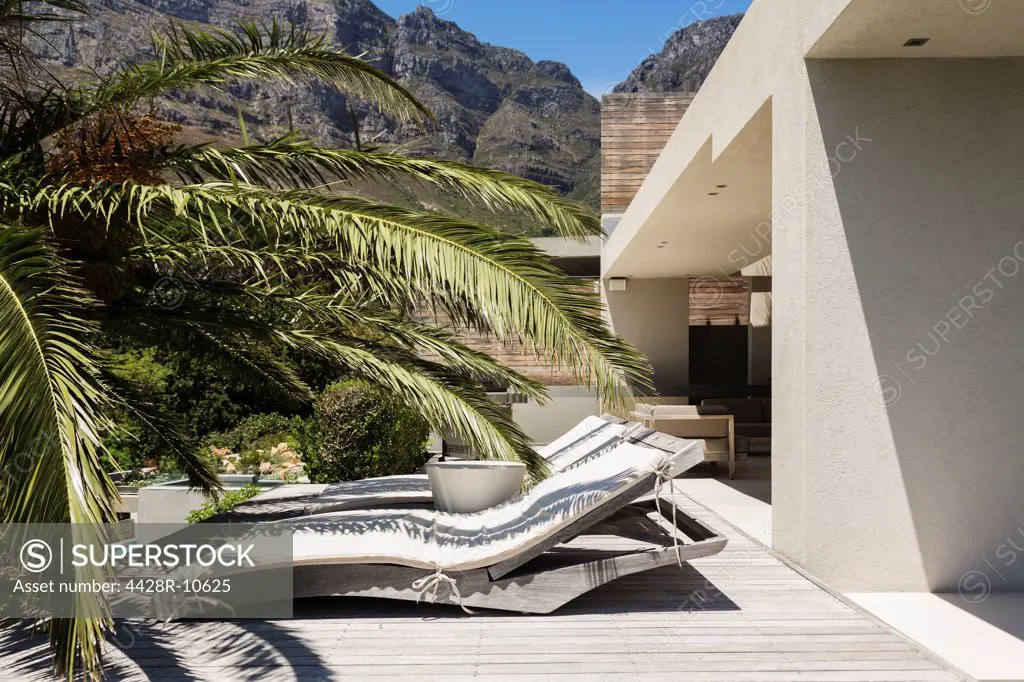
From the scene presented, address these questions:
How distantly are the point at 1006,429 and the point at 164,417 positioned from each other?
4.68 meters

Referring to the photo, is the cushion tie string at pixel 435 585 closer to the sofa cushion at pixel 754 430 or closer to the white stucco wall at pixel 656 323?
the sofa cushion at pixel 754 430

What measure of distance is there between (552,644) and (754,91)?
11.8 ft

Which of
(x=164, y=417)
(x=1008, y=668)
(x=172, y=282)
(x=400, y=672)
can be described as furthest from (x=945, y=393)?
(x=164, y=417)

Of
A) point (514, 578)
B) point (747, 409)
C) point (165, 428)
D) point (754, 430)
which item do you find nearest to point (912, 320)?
point (514, 578)

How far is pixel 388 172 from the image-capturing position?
4.51 metres

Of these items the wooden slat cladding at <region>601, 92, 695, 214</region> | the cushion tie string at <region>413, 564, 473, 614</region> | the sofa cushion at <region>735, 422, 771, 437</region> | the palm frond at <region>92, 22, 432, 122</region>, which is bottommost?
the cushion tie string at <region>413, 564, 473, 614</region>

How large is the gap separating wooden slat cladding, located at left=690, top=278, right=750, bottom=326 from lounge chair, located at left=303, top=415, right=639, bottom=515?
11.4 m

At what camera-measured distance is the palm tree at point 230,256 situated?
289cm

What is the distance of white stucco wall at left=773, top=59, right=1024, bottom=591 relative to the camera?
4.47 m

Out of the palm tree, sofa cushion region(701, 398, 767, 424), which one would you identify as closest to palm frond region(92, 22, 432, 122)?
the palm tree

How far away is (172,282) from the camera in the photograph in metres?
4.69

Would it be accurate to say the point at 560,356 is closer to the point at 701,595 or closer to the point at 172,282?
the point at 701,595

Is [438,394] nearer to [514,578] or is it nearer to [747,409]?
[514,578]

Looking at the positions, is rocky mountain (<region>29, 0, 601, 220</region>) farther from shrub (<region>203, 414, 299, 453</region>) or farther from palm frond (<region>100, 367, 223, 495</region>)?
palm frond (<region>100, 367, 223, 495</region>)
